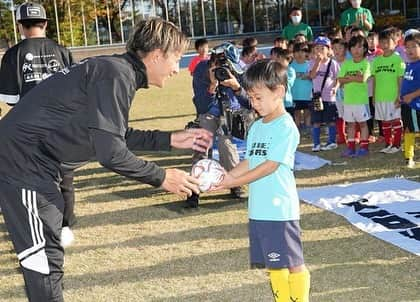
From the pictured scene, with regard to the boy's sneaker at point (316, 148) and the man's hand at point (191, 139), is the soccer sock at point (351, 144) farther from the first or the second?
the man's hand at point (191, 139)

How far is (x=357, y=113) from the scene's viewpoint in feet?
28.7

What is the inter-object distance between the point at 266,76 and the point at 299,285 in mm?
1253

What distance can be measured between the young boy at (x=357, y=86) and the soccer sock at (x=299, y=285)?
209 inches

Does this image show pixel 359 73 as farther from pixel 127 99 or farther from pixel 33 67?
pixel 127 99

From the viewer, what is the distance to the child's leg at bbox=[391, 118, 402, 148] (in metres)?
8.86

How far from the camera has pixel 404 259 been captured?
496 centimetres

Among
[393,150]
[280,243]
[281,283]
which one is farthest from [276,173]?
[393,150]

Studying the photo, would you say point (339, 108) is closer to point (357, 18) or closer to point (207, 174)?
point (357, 18)

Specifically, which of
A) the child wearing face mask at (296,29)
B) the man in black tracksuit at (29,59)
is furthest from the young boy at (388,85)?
the child wearing face mask at (296,29)

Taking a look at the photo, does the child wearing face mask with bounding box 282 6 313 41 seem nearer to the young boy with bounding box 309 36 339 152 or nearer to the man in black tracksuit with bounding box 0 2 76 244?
the young boy with bounding box 309 36 339 152

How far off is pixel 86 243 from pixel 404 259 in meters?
2.90

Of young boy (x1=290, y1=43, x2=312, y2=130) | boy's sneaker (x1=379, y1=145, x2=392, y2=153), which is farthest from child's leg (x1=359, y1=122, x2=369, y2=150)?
young boy (x1=290, y1=43, x2=312, y2=130)

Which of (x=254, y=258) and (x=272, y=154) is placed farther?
(x=254, y=258)

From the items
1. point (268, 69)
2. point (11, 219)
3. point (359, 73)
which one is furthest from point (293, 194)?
→ point (359, 73)
